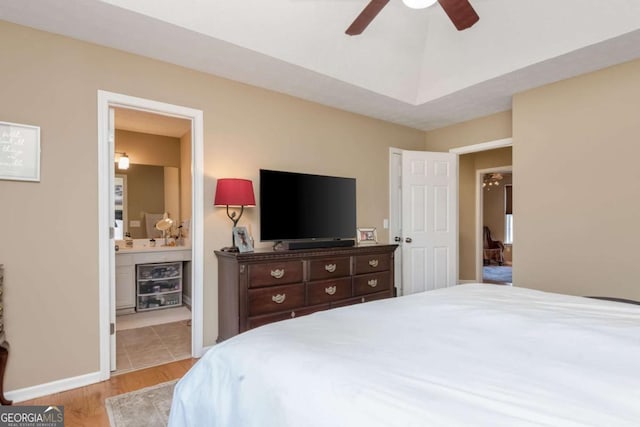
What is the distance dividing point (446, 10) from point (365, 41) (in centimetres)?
108

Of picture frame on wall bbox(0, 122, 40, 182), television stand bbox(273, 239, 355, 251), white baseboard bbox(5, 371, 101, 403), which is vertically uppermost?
A: picture frame on wall bbox(0, 122, 40, 182)

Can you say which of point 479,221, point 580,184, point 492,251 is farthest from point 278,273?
point 492,251

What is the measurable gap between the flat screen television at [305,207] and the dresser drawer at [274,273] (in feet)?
1.12

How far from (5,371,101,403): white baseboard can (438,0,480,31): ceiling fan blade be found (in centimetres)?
344

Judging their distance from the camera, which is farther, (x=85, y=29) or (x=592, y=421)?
(x=85, y=29)

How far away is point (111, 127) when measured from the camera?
268 cm

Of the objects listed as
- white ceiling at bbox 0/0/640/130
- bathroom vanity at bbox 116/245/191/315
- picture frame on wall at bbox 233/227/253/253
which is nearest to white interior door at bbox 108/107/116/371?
white ceiling at bbox 0/0/640/130

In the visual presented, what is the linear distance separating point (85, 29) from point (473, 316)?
9.73ft

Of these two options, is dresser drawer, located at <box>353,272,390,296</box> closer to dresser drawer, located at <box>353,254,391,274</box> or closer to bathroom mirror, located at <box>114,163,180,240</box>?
dresser drawer, located at <box>353,254,391,274</box>

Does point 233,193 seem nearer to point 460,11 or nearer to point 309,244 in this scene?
point 309,244

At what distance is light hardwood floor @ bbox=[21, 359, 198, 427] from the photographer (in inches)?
81.6

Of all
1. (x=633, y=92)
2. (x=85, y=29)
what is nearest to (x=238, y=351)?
(x=85, y=29)

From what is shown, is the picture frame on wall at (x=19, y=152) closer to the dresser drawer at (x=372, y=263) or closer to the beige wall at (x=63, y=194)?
the beige wall at (x=63, y=194)

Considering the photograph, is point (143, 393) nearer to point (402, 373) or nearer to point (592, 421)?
point (402, 373)
